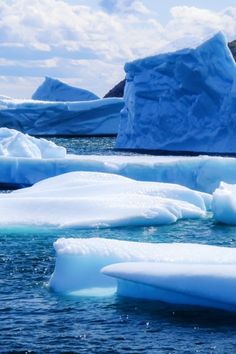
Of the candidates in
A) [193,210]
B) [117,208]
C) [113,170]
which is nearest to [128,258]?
[117,208]

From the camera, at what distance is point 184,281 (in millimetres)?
6875

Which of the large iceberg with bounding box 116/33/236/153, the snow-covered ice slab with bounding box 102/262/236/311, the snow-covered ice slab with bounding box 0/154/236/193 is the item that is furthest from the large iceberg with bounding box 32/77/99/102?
the snow-covered ice slab with bounding box 102/262/236/311

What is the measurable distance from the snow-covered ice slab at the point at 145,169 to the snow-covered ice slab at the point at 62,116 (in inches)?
595

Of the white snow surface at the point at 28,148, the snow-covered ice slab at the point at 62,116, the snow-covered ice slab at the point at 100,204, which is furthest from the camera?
the snow-covered ice slab at the point at 62,116

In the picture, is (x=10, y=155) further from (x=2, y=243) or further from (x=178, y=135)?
(x=2, y=243)

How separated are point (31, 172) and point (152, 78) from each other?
7624 mm

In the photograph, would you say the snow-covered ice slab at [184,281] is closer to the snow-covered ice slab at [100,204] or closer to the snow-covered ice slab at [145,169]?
the snow-covered ice slab at [100,204]

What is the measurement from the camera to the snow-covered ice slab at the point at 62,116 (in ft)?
111

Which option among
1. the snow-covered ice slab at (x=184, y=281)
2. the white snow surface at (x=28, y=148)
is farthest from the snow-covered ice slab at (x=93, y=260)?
the white snow surface at (x=28, y=148)

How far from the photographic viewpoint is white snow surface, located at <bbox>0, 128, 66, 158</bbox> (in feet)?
65.5

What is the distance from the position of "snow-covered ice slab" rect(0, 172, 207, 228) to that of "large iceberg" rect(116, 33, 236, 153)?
32.1ft

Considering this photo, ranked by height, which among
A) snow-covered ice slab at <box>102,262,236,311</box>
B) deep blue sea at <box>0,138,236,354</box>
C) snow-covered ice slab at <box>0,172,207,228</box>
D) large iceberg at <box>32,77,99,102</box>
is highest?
large iceberg at <box>32,77,99,102</box>

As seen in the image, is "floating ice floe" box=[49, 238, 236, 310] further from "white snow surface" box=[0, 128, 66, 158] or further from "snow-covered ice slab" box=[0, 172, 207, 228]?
"white snow surface" box=[0, 128, 66, 158]

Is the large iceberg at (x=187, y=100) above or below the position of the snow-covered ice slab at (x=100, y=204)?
above
